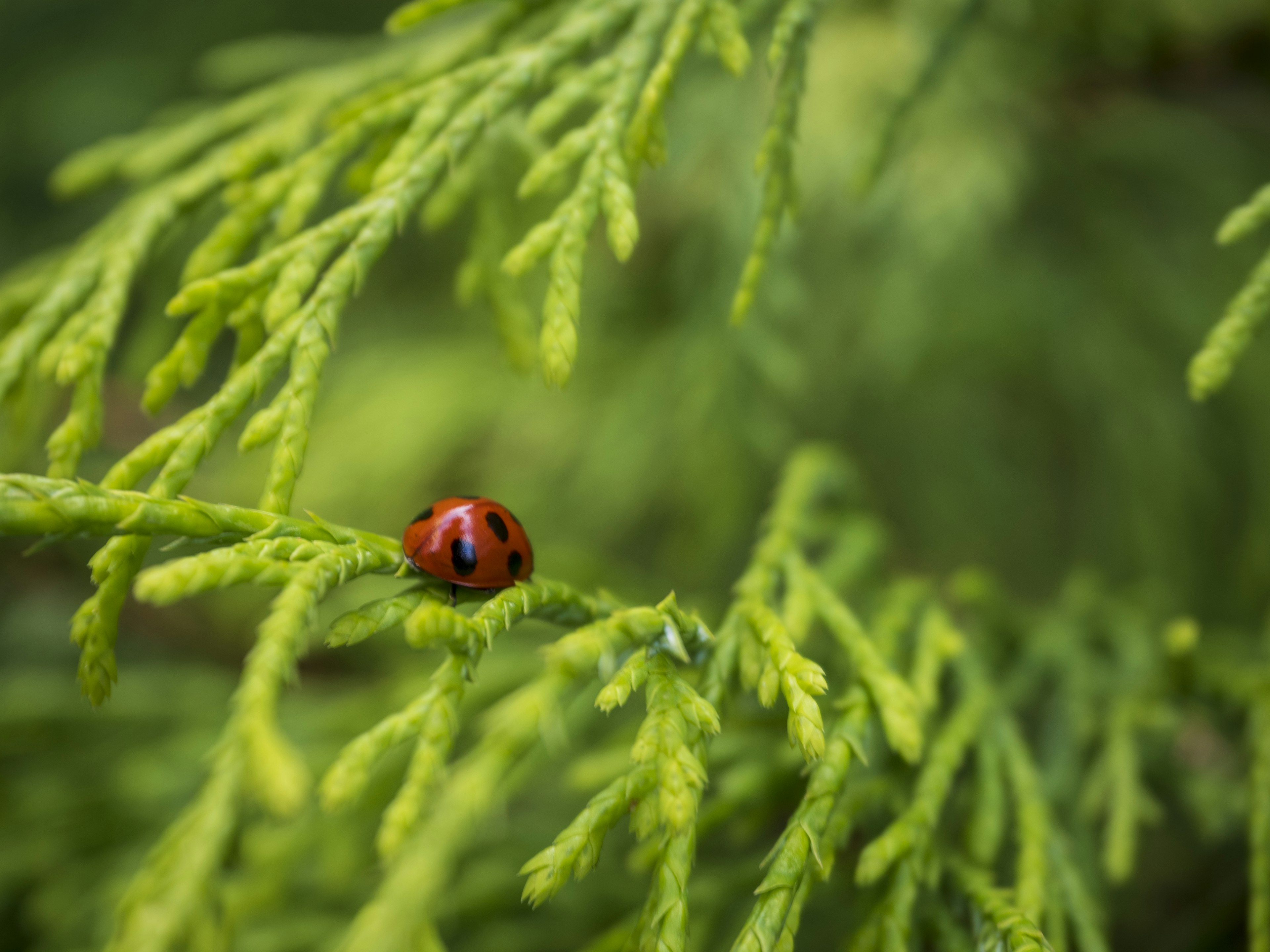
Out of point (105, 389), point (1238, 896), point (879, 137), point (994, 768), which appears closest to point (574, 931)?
point (994, 768)

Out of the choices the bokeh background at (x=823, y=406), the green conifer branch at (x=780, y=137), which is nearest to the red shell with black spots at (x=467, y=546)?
the green conifer branch at (x=780, y=137)

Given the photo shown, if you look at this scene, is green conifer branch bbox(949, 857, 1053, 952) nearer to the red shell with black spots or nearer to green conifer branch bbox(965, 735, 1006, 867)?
green conifer branch bbox(965, 735, 1006, 867)

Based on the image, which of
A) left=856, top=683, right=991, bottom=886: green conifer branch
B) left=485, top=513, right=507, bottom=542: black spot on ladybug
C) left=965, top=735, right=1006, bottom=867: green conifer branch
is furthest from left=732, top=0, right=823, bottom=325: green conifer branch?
left=965, top=735, right=1006, bottom=867: green conifer branch

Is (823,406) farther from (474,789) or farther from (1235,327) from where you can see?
(474,789)

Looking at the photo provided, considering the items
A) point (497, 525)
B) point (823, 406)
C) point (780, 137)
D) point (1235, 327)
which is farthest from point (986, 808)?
point (823, 406)

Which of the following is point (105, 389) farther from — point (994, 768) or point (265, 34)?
point (994, 768)

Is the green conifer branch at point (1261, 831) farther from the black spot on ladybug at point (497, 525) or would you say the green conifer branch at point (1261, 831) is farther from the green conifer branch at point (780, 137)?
the black spot on ladybug at point (497, 525)

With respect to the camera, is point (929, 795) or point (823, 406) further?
point (823, 406)
